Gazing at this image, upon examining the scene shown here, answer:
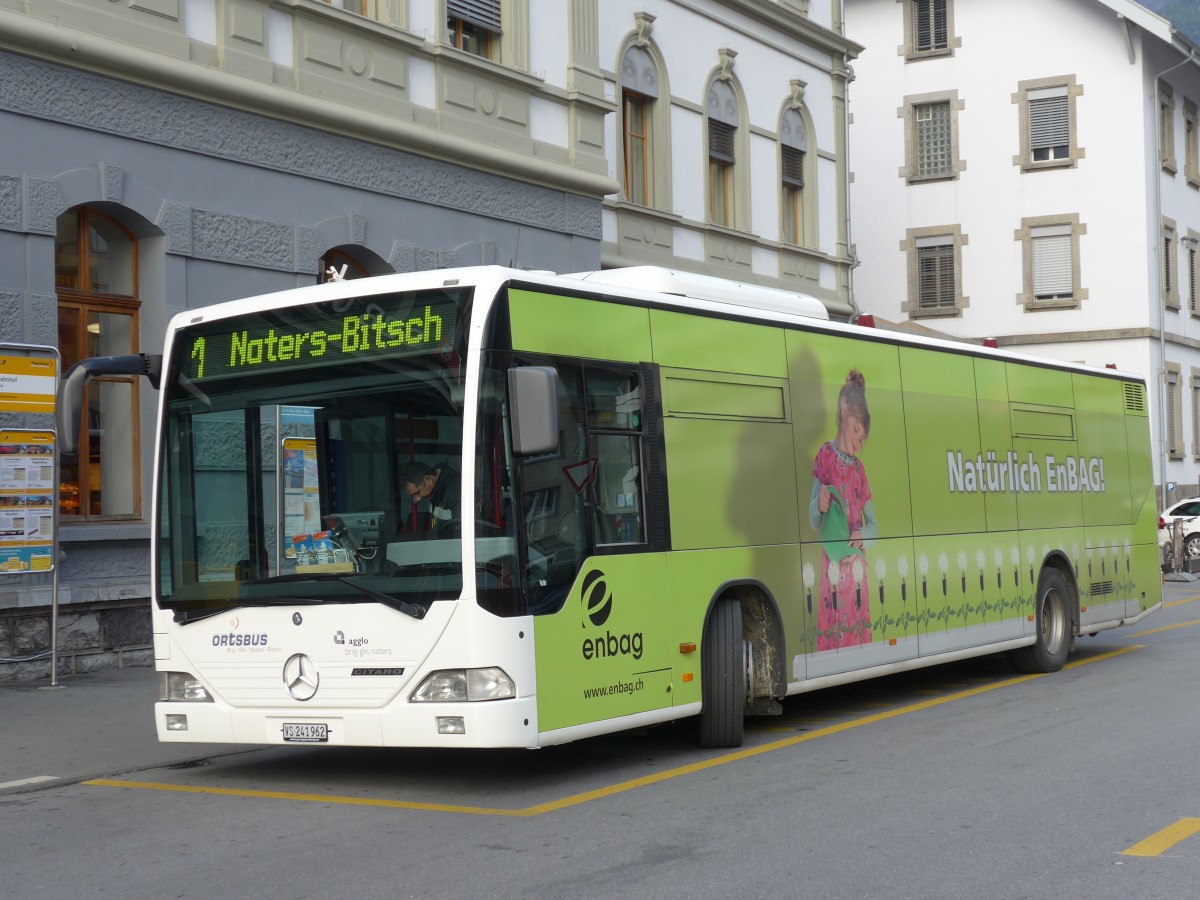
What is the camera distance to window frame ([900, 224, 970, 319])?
4328 cm

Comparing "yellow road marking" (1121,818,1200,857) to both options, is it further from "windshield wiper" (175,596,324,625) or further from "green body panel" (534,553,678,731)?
"windshield wiper" (175,596,324,625)

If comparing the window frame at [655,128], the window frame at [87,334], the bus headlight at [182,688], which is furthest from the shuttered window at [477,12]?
the bus headlight at [182,688]

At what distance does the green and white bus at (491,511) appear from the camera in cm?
855

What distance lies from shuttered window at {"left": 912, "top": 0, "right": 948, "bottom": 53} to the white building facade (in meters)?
0.04

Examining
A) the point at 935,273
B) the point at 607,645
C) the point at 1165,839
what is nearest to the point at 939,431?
the point at 607,645

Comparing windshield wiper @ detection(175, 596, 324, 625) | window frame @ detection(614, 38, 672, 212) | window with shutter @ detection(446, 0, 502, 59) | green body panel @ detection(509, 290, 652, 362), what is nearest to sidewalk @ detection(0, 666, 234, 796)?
windshield wiper @ detection(175, 596, 324, 625)

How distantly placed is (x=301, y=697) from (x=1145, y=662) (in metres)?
9.40

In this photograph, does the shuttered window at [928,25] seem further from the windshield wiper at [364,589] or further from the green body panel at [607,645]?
the windshield wiper at [364,589]

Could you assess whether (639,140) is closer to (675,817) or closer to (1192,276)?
(675,817)

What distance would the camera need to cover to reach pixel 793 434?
37.2 feet

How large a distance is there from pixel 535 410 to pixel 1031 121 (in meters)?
36.9

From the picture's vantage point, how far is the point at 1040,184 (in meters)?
42.2

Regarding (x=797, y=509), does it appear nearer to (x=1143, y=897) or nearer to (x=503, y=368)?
(x=503, y=368)

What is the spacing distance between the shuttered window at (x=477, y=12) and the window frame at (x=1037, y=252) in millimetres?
25678
